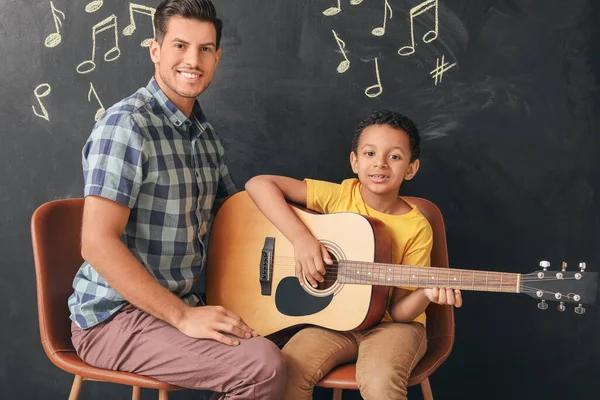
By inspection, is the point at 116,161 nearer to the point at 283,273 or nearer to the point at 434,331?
the point at 283,273

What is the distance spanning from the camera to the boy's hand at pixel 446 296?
188 centimetres

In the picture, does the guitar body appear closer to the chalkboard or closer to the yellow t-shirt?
the yellow t-shirt

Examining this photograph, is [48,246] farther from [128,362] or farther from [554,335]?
[554,335]

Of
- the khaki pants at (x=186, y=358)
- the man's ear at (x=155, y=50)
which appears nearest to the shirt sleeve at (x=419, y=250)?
the khaki pants at (x=186, y=358)

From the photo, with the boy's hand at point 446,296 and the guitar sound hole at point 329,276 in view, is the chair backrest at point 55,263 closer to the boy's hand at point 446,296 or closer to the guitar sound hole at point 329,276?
the guitar sound hole at point 329,276

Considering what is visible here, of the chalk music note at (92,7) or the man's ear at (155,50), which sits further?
the chalk music note at (92,7)

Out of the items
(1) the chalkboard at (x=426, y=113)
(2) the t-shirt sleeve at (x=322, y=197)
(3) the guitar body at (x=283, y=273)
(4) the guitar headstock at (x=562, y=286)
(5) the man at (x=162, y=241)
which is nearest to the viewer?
(4) the guitar headstock at (x=562, y=286)

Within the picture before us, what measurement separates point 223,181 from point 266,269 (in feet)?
1.25

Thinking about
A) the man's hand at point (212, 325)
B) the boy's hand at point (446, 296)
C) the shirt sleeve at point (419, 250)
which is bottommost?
the man's hand at point (212, 325)

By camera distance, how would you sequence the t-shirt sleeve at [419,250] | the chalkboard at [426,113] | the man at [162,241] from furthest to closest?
the chalkboard at [426,113] → the t-shirt sleeve at [419,250] → the man at [162,241]

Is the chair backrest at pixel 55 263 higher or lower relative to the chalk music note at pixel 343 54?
lower

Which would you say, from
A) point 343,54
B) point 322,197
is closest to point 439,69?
point 343,54

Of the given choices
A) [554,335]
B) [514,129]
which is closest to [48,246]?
[514,129]

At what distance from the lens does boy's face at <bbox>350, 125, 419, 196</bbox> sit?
6.99 feet
